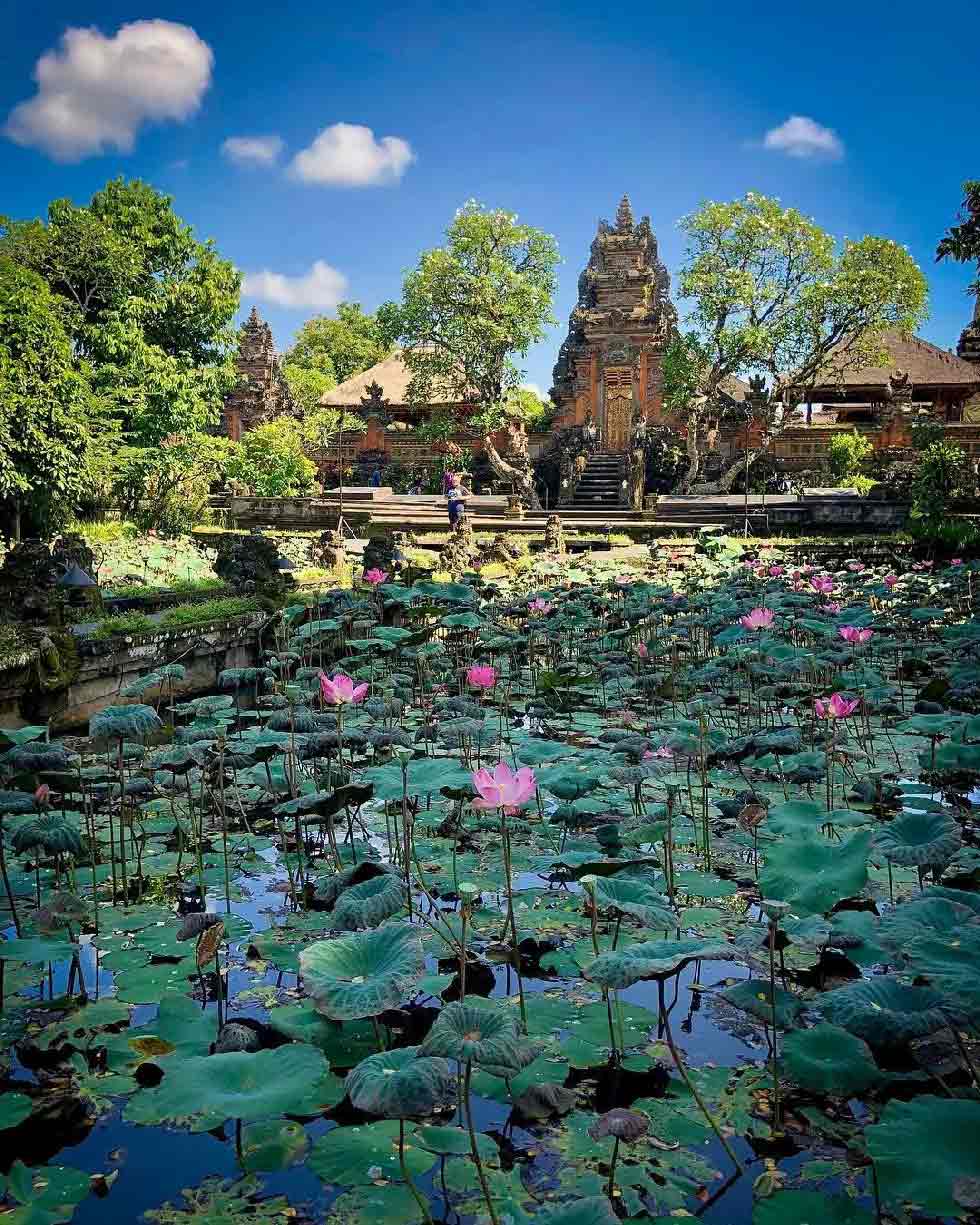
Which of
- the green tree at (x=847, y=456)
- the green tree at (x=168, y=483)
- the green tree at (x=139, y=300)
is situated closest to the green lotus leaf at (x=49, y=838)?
the green tree at (x=168, y=483)

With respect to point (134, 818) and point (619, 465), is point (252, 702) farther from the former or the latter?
point (619, 465)

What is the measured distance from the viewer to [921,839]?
2.32 metres

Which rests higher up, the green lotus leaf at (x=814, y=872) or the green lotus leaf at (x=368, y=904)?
the green lotus leaf at (x=814, y=872)

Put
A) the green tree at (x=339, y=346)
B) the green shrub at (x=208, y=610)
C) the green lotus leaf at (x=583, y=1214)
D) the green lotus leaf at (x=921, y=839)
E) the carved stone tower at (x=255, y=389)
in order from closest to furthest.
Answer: the green lotus leaf at (x=583, y=1214)
the green lotus leaf at (x=921, y=839)
the green shrub at (x=208, y=610)
the carved stone tower at (x=255, y=389)
the green tree at (x=339, y=346)

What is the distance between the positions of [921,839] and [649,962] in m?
1.04

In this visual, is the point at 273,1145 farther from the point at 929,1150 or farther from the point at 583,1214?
the point at 929,1150

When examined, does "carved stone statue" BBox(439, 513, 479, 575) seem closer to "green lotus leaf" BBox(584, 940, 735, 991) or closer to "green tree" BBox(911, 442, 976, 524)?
"green tree" BBox(911, 442, 976, 524)

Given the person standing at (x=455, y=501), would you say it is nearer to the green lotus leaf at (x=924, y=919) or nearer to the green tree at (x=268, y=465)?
the green tree at (x=268, y=465)

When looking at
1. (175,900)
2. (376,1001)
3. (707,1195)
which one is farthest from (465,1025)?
(175,900)

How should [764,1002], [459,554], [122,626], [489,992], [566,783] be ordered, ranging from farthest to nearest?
[459,554]
[122,626]
[566,783]
[489,992]
[764,1002]

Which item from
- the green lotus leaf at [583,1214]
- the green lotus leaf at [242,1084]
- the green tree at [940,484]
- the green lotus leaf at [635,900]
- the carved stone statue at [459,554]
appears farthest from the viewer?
the green tree at [940,484]

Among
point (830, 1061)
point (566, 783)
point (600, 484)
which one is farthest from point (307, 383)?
point (830, 1061)

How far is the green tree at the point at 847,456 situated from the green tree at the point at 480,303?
8.21 m

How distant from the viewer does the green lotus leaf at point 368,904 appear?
2.10m
